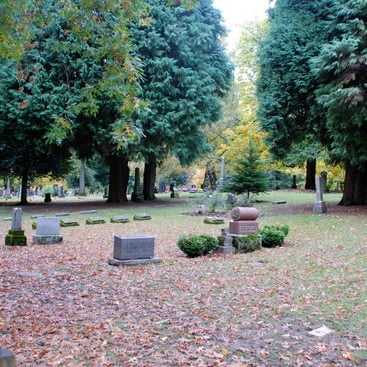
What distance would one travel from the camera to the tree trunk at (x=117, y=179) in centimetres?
2650

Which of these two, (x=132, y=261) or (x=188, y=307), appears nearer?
(x=188, y=307)

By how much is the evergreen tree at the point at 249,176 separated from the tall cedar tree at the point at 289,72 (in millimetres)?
2008

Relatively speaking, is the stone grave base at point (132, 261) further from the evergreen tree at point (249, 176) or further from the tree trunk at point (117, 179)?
the tree trunk at point (117, 179)

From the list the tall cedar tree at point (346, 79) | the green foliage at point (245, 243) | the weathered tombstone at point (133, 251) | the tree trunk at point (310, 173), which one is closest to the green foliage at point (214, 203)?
the tall cedar tree at point (346, 79)

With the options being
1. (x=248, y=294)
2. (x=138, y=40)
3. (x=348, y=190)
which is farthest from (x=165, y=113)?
(x=248, y=294)

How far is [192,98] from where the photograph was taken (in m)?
23.7

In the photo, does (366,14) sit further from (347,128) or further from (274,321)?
(274,321)

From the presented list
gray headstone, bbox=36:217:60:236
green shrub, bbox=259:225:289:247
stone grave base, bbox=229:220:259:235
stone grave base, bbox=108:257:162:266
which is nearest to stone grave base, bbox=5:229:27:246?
gray headstone, bbox=36:217:60:236

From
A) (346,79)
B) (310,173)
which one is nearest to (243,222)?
(346,79)

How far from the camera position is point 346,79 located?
51.4ft

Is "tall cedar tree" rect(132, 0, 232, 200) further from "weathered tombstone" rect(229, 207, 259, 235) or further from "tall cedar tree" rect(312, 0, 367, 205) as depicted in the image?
"weathered tombstone" rect(229, 207, 259, 235)

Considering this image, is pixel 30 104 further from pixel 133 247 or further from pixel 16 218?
pixel 133 247

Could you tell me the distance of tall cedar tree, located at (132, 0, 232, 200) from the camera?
2283cm

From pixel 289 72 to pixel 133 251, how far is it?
12.5 metres
